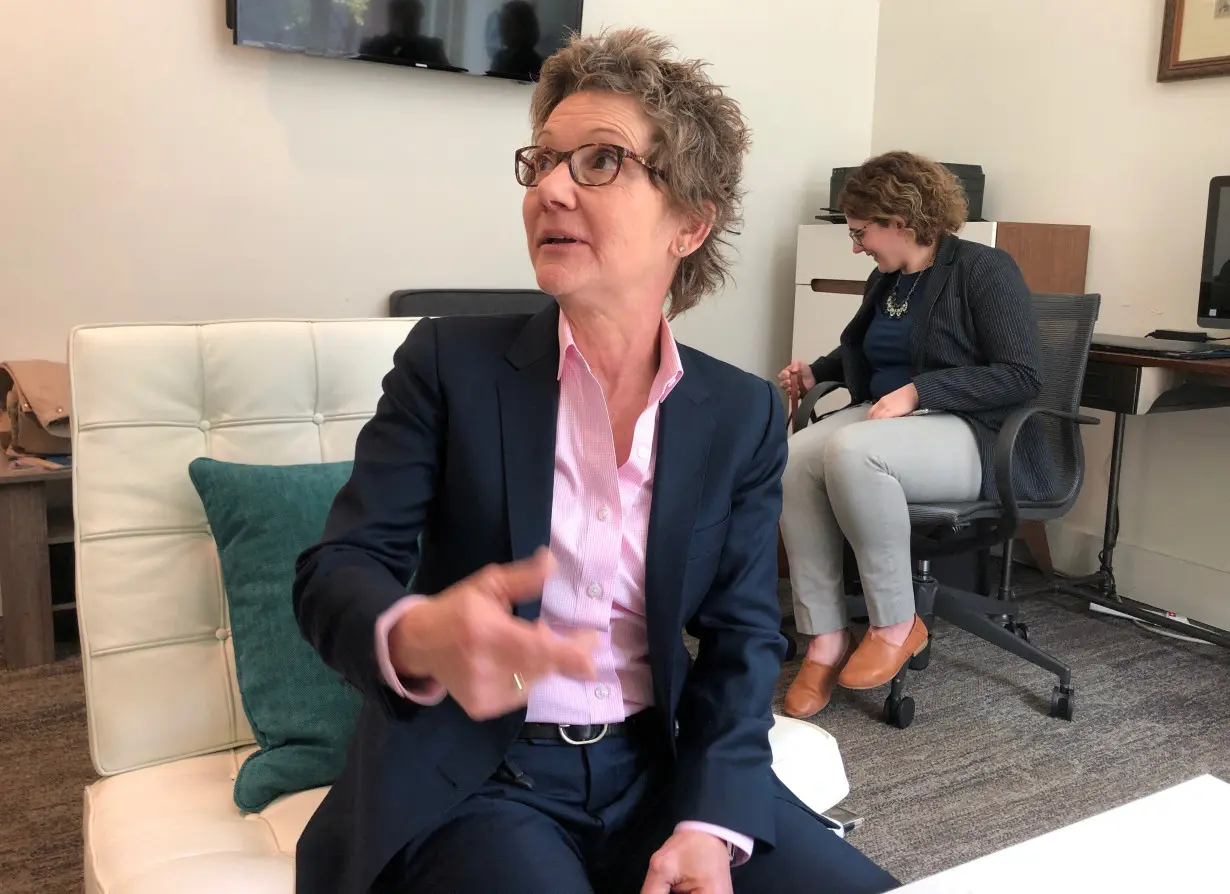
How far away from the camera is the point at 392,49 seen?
3.17m

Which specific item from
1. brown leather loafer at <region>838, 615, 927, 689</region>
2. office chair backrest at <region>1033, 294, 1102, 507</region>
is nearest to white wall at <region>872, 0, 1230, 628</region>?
office chair backrest at <region>1033, 294, 1102, 507</region>

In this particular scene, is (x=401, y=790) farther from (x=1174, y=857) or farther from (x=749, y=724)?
(x=1174, y=857)

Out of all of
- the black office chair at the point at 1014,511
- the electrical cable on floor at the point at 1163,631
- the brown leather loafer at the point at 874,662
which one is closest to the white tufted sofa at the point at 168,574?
the brown leather loafer at the point at 874,662

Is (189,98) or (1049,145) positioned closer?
(189,98)

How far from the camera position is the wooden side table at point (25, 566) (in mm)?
2490

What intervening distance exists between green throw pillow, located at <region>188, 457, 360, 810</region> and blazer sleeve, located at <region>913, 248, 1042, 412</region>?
1568 mm

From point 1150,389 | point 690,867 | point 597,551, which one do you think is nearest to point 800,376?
point 1150,389

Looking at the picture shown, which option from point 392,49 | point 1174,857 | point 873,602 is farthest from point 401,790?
point 392,49

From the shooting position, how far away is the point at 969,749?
229 centimetres

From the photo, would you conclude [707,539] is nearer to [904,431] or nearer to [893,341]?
[904,431]

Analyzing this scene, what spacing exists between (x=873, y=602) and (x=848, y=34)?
2.68 m

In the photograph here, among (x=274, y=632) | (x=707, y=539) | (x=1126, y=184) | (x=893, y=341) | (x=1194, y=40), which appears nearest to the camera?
(x=707, y=539)

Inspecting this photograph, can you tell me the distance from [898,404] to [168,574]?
5.53 feet

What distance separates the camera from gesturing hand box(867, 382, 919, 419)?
244 cm
